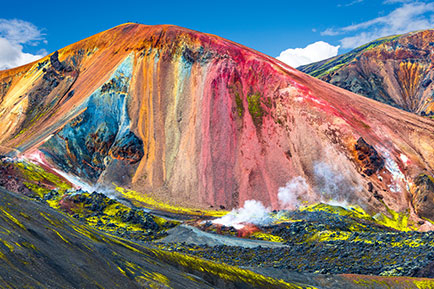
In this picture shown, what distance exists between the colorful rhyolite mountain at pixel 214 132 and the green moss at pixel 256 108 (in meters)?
0.19

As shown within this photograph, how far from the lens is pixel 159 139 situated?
6675 centimetres

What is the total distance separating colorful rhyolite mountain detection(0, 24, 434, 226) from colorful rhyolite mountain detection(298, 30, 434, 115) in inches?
3258

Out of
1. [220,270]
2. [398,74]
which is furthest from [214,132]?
[398,74]

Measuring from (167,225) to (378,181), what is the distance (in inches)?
1249

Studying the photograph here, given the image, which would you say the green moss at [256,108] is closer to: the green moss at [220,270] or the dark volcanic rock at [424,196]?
the dark volcanic rock at [424,196]

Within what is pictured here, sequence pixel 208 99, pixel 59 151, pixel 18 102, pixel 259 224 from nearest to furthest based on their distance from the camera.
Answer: pixel 259 224
pixel 59 151
pixel 208 99
pixel 18 102

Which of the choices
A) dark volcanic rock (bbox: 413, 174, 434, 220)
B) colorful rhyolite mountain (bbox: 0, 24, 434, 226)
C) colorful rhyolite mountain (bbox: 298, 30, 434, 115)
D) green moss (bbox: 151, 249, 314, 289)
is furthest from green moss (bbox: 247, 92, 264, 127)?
colorful rhyolite mountain (bbox: 298, 30, 434, 115)

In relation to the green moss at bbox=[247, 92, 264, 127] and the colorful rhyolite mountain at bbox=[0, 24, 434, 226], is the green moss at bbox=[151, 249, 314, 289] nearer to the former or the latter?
the colorful rhyolite mountain at bbox=[0, 24, 434, 226]

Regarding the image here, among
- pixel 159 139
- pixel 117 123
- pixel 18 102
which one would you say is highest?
pixel 18 102

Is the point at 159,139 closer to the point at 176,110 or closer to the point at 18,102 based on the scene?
the point at 176,110

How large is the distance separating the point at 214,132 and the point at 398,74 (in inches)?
4942

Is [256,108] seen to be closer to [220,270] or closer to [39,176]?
[39,176]

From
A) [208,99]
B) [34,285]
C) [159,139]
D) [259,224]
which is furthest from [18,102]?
[34,285]

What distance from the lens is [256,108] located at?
6644 cm
